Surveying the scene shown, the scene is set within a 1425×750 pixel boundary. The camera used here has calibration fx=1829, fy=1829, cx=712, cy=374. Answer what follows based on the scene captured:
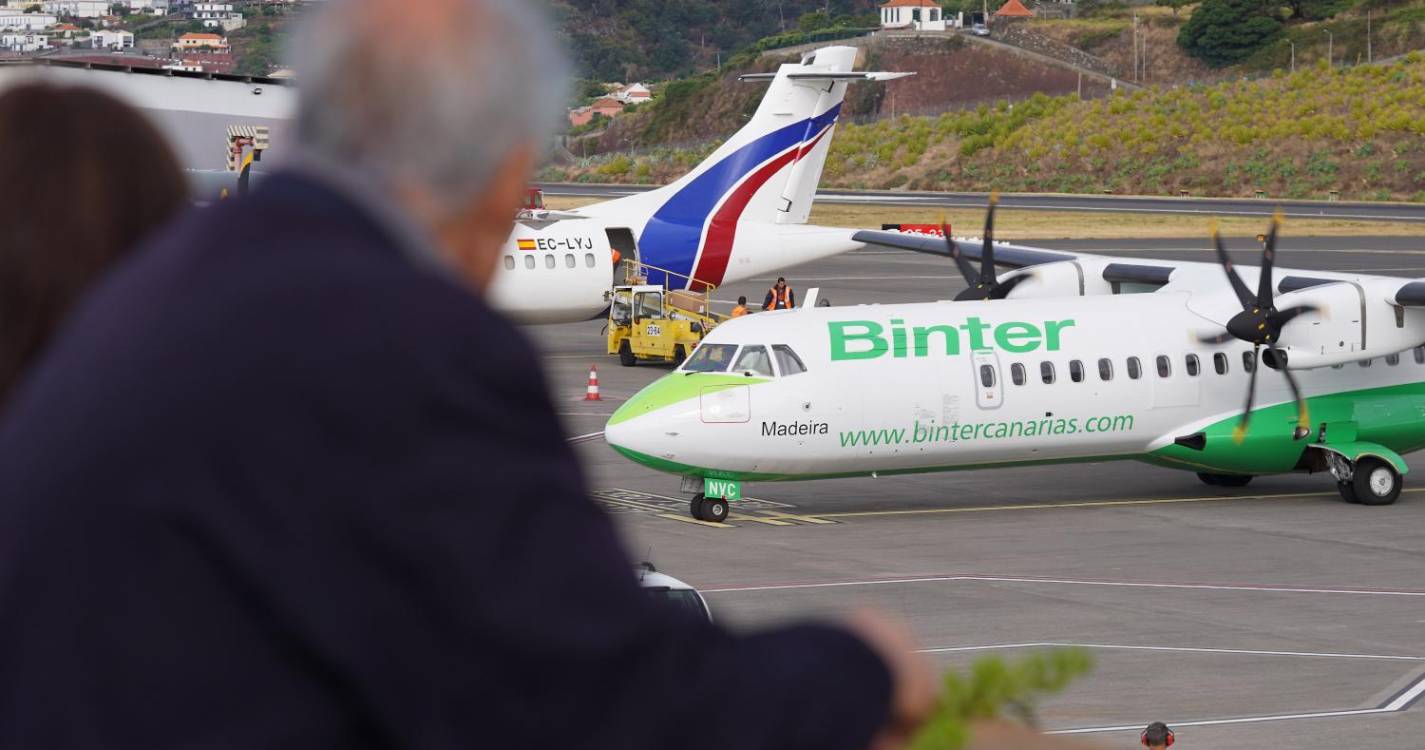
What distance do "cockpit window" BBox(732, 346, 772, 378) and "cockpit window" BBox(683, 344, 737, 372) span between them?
0.38ft

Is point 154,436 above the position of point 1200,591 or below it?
above

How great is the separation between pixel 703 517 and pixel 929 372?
123 inches

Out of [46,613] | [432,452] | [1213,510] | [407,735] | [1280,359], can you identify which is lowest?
[1213,510]

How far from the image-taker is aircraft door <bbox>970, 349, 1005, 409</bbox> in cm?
2127

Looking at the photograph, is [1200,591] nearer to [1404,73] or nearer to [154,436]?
[154,436]

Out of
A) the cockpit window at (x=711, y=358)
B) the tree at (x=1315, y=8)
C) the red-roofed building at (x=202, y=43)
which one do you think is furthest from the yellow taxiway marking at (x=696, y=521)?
the red-roofed building at (x=202, y=43)

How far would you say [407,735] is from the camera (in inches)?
62.5

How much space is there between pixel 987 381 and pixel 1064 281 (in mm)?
5016

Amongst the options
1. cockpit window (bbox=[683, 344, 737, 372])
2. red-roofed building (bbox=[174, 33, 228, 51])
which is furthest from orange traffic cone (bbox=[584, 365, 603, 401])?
red-roofed building (bbox=[174, 33, 228, 51])

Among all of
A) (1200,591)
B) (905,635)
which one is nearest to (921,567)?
(1200,591)

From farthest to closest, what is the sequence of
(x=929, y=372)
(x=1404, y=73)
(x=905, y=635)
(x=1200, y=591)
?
1. (x=1404, y=73)
2. (x=929, y=372)
3. (x=1200, y=591)
4. (x=905, y=635)

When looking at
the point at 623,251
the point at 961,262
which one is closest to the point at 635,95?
the point at 623,251

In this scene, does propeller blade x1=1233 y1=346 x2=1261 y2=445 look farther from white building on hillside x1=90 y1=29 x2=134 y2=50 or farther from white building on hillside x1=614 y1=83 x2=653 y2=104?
white building on hillside x1=90 y1=29 x2=134 y2=50

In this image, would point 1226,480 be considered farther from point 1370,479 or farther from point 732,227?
point 732,227
